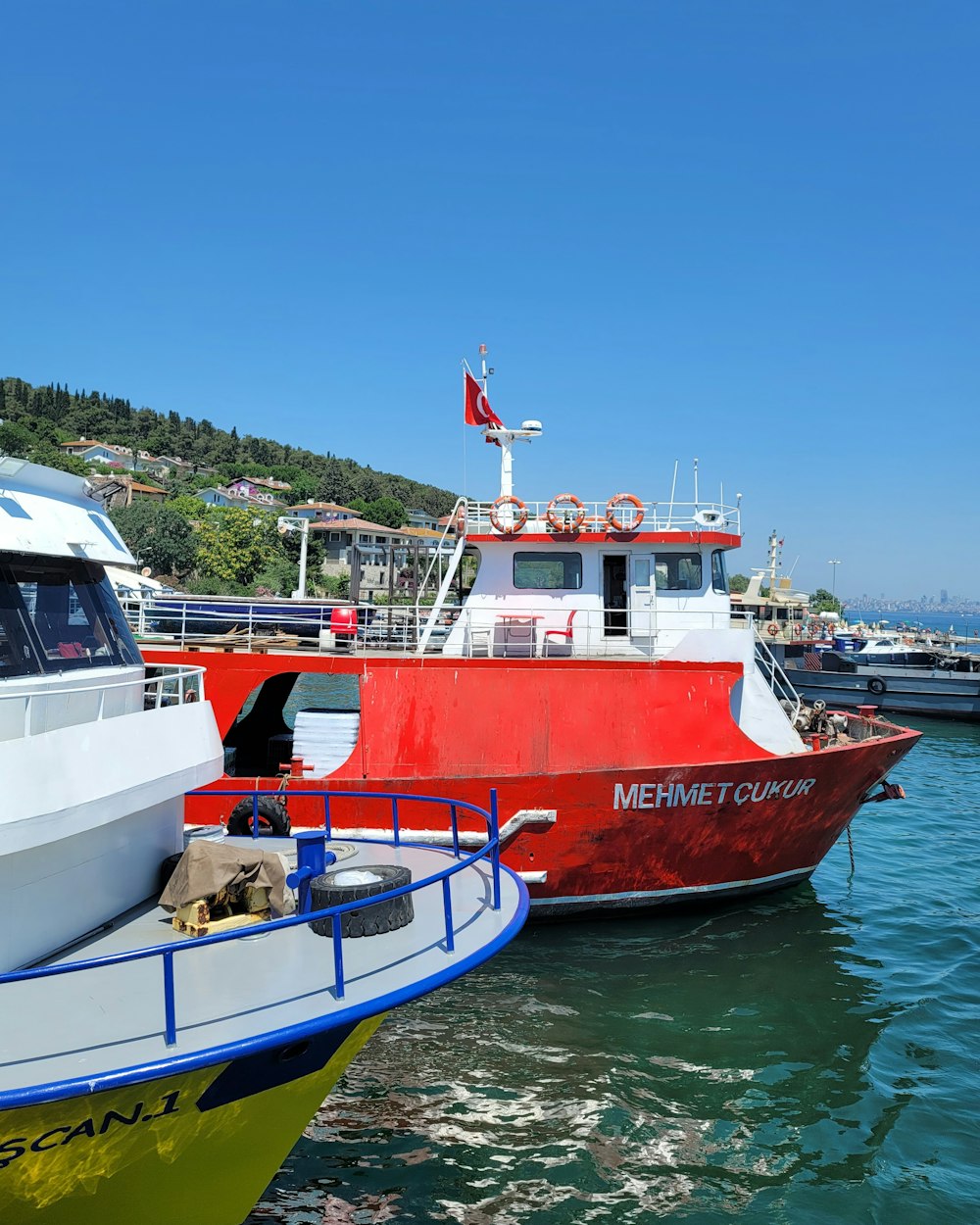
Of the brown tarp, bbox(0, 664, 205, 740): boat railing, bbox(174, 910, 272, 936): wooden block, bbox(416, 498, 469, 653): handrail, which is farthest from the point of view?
bbox(416, 498, 469, 653): handrail

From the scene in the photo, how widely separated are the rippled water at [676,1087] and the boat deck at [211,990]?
5.85ft

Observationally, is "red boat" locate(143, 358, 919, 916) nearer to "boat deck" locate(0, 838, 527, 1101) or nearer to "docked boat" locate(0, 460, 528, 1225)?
"docked boat" locate(0, 460, 528, 1225)

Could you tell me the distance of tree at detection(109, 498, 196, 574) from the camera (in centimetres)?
5831

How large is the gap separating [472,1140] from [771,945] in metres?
5.09

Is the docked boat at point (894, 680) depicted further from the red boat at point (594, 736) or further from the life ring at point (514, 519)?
the life ring at point (514, 519)

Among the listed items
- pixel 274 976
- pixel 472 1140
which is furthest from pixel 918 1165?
pixel 274 976

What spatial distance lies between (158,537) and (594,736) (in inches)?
2151

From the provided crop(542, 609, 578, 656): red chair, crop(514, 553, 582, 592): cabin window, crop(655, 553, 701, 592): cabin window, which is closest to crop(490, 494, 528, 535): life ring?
crop(514, 553, 582, 592): cabin window

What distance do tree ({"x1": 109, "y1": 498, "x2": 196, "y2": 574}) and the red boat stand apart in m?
50.2

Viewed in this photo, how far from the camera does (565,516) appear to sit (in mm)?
12250

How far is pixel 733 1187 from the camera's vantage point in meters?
5.84

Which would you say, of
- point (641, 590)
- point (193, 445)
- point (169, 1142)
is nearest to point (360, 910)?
point (169, 1142)

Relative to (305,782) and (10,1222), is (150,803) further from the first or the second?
(305,782)

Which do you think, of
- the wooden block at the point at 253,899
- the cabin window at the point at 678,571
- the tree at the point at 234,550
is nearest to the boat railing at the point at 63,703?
the wooden block at the point at 253,899
